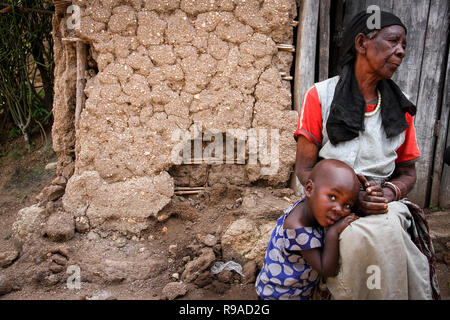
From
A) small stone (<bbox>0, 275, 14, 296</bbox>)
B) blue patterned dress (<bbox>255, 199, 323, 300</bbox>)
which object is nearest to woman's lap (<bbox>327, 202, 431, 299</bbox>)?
blue patterned dress (<bbox>255, 199, 323, 300</bbox>)

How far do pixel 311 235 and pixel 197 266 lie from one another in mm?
1095

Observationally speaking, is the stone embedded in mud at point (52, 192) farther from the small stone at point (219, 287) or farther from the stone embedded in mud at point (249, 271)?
the stone embedded in mud at point (249, 271)

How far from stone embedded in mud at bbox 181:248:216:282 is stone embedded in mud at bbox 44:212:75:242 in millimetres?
919

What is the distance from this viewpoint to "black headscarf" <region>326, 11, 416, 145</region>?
1.91 metres

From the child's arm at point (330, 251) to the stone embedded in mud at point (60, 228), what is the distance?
1.86 m

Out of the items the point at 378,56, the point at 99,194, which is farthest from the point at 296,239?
the point at 99,194

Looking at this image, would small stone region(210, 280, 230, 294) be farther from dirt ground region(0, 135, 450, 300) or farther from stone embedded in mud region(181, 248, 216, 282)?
stone embedded in mud region(181, 248, 216, 282)

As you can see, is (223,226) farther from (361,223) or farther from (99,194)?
(361,223)

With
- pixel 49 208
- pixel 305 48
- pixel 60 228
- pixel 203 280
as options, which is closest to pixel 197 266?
pixel 203 280

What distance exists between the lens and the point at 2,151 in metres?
4.39

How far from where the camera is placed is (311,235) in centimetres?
176

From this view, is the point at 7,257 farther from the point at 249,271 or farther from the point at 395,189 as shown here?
the point at 395,189

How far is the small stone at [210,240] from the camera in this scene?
273 cm

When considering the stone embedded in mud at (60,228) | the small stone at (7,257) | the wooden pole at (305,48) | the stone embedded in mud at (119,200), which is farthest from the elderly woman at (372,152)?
the small stone at (7,257)
